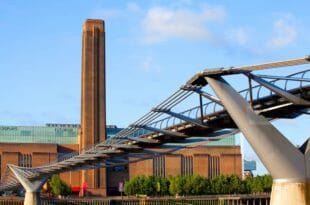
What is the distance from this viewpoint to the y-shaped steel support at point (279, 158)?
29500mm

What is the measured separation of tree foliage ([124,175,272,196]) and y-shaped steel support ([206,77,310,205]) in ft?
346

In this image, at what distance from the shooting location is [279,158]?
29.5 metres

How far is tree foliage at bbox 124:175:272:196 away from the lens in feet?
443

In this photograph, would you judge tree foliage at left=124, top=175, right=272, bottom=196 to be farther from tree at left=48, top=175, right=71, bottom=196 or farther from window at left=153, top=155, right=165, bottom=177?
window at left=153, top=155, right=165, bottom=177

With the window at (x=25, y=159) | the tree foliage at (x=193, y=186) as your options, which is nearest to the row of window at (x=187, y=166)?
the tree foliage at (x=193, y=186)

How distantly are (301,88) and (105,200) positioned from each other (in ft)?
320

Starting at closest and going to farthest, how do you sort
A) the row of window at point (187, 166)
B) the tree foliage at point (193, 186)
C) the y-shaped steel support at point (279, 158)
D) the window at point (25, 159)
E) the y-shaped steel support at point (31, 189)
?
the y-shaped steel support at point (279, 158), the y-shaped steel support at point (31, 189), the tree foliage at point (193, 186), the window at point (25, 159), the row of window at point (187, 166)

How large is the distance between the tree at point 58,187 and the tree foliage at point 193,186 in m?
12.2

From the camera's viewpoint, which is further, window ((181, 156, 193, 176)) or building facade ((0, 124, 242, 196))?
window ((181, 156, 193, 176))

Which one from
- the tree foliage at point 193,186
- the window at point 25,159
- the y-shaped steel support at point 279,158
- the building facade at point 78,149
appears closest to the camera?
the y-shaped steel support at point 279,158

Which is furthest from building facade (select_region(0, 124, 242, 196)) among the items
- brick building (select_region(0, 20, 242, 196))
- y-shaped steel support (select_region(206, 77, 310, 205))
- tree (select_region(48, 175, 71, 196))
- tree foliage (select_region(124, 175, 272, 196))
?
y-shaped steel support (select_region(206, 77, 310, 205))

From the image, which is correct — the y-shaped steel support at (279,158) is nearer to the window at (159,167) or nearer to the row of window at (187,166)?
the row of window at (187,166)

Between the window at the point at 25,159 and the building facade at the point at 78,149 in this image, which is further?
the building facade at the point at 78,149

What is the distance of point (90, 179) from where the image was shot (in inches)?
5797
